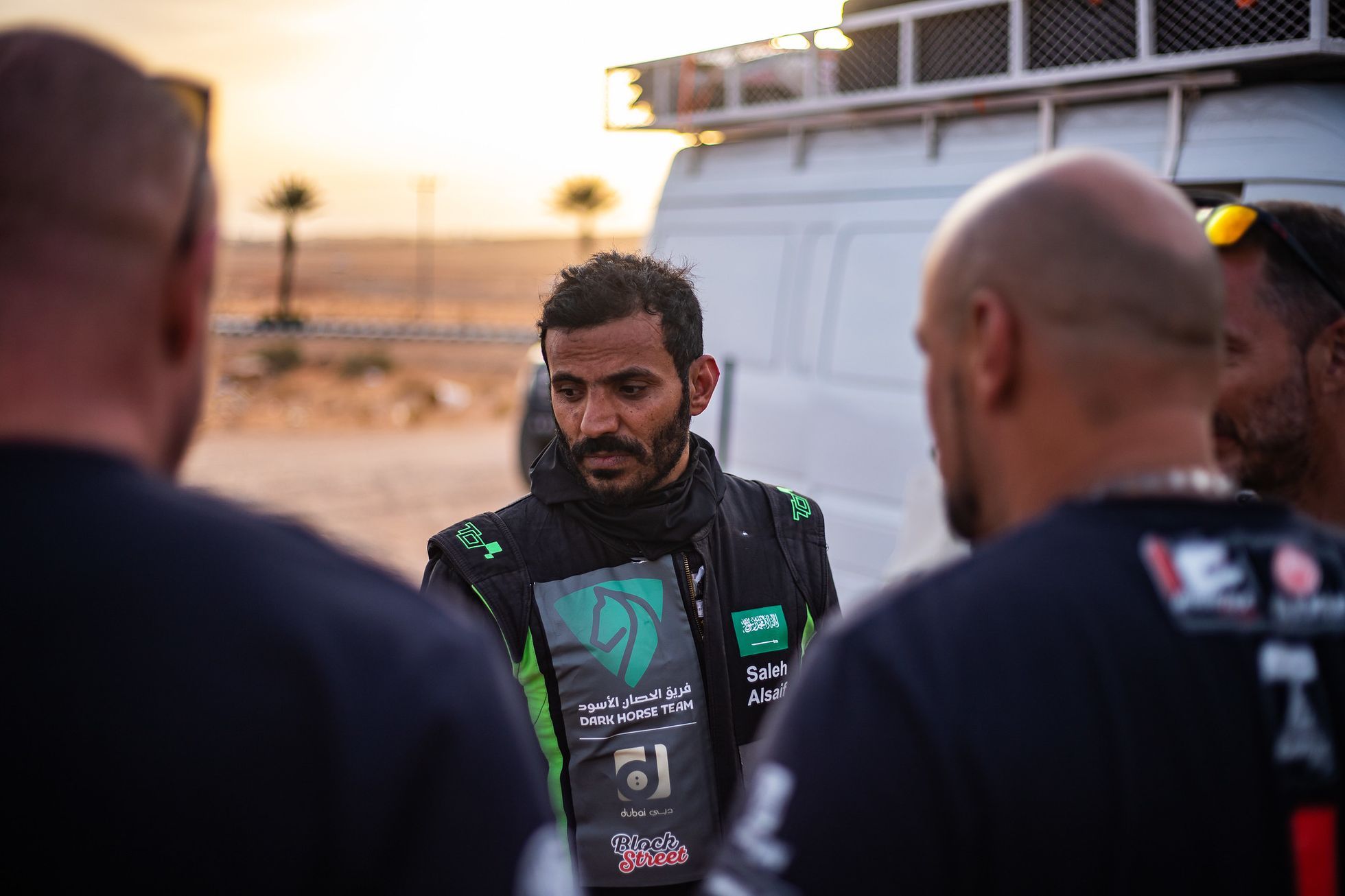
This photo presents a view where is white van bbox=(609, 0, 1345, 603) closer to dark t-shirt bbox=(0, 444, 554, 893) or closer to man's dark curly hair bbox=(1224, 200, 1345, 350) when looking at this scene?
man's dark curly hair bbox=(1224, 200, 1345, 350)

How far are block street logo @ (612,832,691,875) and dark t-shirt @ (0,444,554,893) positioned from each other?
133 centimetres

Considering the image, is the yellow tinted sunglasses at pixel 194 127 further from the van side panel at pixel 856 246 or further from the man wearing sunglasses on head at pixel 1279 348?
the van side panel at pixel 856 246

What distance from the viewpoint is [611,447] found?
262cm

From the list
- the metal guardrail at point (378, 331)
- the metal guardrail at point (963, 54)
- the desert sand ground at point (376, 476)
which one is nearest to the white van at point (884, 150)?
the metal guardrail at point (963, 54)

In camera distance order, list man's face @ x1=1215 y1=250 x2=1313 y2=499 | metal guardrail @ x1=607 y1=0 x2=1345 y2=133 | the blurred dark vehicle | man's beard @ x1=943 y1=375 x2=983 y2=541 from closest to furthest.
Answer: man's beard @ x1=943 y1=375 x2=983 y2=541
man's face @ x1=1215 y1=250 x2=1313 y2=499
metal guardrail @ x1=607 y1=0 x2=1345 y2=133
the blurred dark vehicle

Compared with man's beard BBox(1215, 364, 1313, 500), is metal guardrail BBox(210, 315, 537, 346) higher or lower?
higher

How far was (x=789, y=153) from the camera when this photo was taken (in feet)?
17.1

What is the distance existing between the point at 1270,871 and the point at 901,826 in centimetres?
35

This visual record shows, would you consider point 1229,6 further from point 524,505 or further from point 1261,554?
point 1261,554

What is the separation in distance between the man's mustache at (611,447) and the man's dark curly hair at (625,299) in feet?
0.79

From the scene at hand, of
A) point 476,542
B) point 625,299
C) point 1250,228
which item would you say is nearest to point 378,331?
point 625,299

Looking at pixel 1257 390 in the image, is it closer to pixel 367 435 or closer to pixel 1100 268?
pixel 1100 268

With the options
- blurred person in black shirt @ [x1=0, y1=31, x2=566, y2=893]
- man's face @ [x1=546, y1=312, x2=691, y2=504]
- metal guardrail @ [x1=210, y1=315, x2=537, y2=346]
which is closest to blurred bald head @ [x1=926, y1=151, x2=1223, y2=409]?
blurred person in black shirt @ [x1=0, y1=31, x2=566, y2=893]

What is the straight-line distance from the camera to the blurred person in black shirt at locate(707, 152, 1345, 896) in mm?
1085
